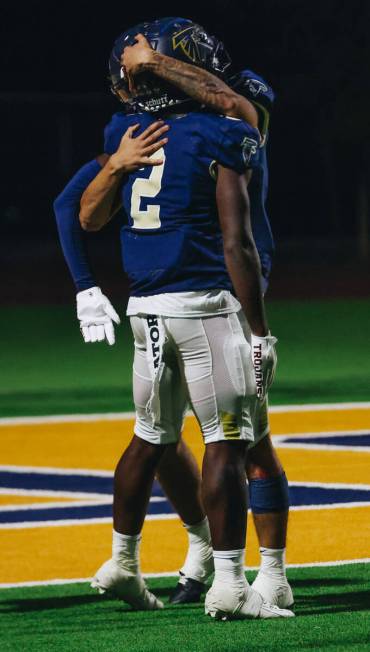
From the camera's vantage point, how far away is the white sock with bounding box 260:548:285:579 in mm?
6090

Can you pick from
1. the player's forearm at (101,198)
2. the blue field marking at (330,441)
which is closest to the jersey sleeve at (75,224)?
the player's forearm at (101,198)

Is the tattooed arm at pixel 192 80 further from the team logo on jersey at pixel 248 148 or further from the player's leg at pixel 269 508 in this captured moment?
the player's leg at pixel 269 508

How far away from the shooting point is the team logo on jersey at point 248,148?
562 centimetres

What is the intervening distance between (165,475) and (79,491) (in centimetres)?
272

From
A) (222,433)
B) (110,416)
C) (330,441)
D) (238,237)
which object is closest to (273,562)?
(222,433)

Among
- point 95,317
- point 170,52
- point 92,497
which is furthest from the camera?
point 92,497

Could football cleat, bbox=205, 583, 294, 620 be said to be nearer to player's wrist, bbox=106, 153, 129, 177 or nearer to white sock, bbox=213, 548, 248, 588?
white sock, bbox=213, 548, 248, 588

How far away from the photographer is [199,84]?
227 inches

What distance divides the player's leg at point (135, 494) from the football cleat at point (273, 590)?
45cm

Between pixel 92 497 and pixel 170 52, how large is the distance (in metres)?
3.62

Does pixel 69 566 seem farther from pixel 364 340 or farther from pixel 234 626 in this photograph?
pixel 364 340

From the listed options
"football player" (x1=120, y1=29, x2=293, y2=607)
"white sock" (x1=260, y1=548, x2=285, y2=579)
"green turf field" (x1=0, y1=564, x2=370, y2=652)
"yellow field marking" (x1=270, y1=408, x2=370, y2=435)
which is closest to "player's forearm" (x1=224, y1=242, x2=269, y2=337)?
"football player" (x1=120, y1=29, x2=293, y2=607)

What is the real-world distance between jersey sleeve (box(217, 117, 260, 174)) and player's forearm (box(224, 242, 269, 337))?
0.28m

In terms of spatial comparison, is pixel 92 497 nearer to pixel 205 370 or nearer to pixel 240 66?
pixel 205 370
